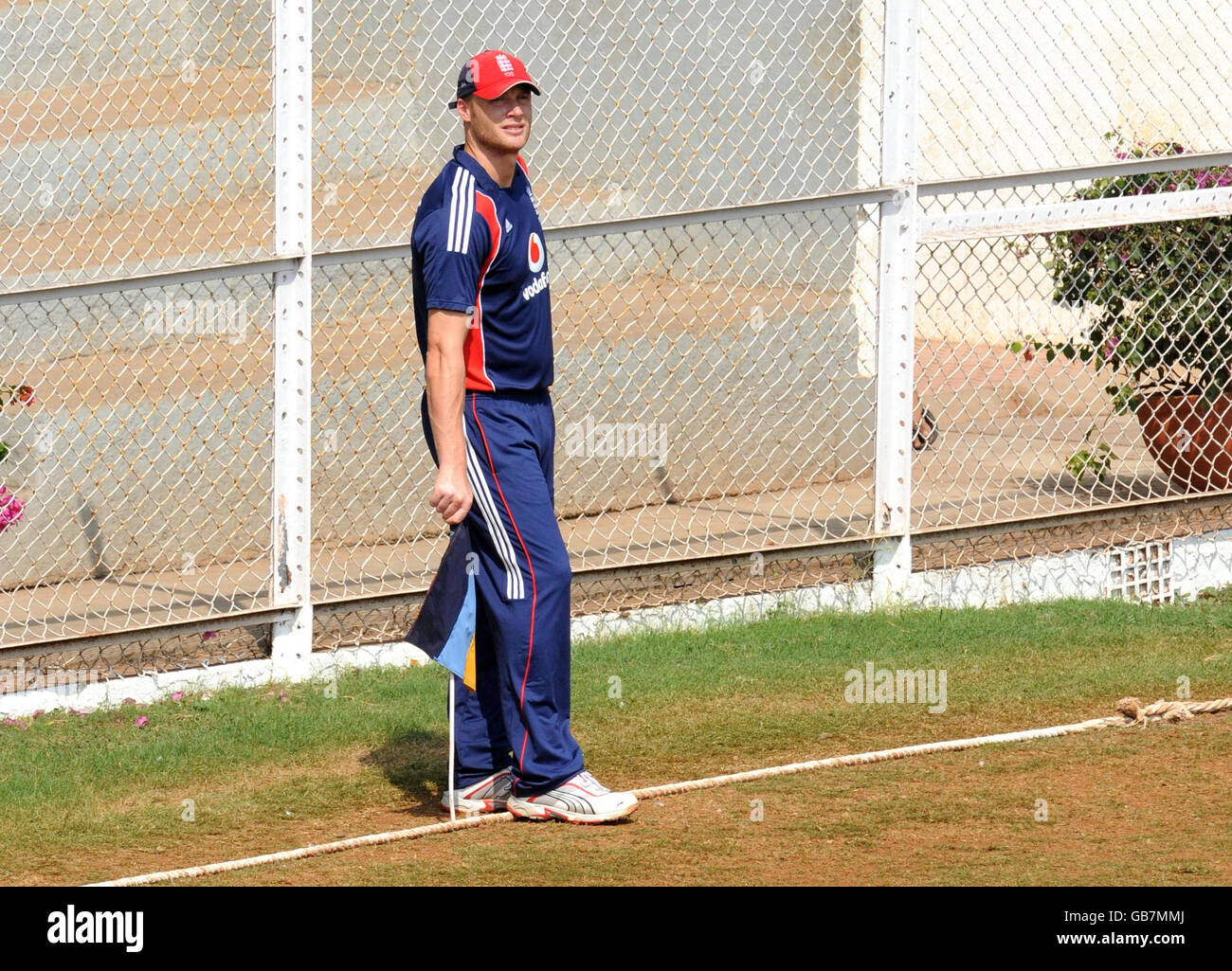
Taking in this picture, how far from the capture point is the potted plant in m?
8.07

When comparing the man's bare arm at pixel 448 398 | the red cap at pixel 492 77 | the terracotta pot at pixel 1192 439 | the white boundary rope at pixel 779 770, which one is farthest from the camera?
the terracotta pot at pixel 1192 439

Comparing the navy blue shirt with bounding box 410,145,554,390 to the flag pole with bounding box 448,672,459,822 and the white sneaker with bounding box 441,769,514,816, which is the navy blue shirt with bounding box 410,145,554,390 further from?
the white sneaker with bounding box 441,769,514,816

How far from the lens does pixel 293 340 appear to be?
636cm

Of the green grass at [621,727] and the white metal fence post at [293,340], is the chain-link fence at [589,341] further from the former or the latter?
the green grass at [621,727]

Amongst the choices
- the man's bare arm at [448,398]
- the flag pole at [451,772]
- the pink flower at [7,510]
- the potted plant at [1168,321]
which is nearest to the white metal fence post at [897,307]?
the potted plant at [1168,321]

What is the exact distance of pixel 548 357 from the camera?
195 inches

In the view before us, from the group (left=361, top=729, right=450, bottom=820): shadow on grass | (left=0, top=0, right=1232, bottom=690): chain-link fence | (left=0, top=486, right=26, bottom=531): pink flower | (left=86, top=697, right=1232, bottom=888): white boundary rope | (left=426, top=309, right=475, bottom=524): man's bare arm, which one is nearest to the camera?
(left=86, top=697, right=1232, bottom=888): white boundary rope

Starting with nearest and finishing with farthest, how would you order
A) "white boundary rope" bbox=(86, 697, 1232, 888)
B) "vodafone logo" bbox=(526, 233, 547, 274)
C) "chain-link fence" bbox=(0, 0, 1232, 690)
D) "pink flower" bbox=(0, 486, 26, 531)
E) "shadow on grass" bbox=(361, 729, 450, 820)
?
1. "white boundary rope" bbox=(86, 697, 1232, 888)
2. "vodafone logo" bbox=(526, 233, 547, 274)
3. "shadow on grass" bbox=(361, 729, 450, 820)
4. "pink flower" bbox=(0, 486, 26, 531)
5. "chain-link fence" bbox=(0, 0, 1232, 690)

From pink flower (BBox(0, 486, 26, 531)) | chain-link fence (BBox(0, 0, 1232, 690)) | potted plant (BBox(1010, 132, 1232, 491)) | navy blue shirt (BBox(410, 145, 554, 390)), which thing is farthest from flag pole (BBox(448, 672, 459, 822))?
potted plant (BBox(1010, 132, 1232, 491))

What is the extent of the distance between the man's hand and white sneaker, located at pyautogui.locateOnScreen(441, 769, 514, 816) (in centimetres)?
91

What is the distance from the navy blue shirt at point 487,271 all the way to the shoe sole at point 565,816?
125cm

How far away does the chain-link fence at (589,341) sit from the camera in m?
7.02
